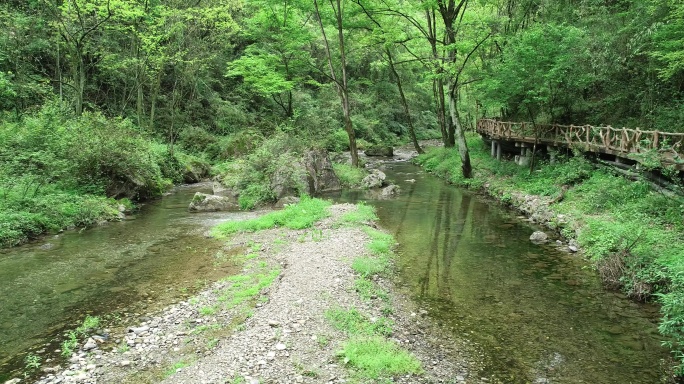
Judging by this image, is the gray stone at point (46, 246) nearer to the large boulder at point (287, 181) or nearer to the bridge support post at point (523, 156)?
the large boulder at point (287, 181)

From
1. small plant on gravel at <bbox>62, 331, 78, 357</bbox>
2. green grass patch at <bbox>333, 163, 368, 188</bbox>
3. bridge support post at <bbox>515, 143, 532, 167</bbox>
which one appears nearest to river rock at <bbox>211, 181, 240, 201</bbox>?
green grass patch at <bbox>333, 163, 368, 188</bbox>

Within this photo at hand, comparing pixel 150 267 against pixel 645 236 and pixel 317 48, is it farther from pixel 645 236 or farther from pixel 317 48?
pixel 317 48

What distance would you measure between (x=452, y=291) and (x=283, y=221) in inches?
302

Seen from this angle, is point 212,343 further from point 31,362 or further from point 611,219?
point 611,219

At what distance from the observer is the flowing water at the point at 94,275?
8.19 metres

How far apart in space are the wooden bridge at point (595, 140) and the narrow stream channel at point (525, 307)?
4.16 meters

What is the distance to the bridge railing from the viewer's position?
1362cm

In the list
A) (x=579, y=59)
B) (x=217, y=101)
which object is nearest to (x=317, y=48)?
(x=217, y=101)

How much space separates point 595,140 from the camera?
18672 mm

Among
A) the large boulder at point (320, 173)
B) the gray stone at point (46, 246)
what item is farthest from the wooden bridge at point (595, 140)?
the gray stone at point (46, 246)

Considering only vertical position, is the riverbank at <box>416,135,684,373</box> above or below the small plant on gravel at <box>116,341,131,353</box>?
above

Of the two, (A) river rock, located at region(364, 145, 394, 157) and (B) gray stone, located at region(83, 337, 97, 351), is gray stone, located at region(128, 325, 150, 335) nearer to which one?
(B) gray stone, located at region(83, 337, 97, 351)

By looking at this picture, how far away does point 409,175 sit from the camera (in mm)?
30844

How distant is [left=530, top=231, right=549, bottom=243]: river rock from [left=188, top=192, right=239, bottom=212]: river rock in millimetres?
12878
